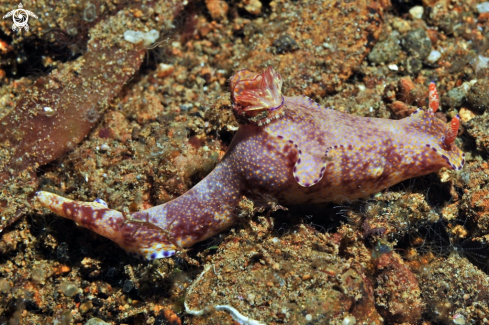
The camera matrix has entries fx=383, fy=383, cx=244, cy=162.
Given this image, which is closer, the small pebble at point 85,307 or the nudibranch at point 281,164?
the nudibranch at point 281,164

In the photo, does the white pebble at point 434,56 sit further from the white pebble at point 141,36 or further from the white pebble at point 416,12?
the white pebble at point 141,36

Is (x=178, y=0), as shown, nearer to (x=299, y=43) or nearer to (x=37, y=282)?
(x=299, y=43)

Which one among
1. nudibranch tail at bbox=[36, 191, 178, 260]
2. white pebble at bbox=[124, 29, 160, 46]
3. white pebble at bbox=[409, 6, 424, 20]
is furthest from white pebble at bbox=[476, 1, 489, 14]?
nudibranch tail at bbox=[36, 191, 178, 260]

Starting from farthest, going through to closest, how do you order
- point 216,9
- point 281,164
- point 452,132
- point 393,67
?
point 216,9 < point 393,67 < point 452,132 < point 281,164

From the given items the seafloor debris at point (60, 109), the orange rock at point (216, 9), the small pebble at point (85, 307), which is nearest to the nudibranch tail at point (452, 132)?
the orange rock at point (216, 9)

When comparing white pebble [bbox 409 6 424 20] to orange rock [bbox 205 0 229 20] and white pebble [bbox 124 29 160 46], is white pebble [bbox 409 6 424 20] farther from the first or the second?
white pebble [bbox 124 29 160 46]

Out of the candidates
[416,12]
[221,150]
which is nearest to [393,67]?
[416,12]

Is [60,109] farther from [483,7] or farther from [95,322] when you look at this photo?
[483,7]

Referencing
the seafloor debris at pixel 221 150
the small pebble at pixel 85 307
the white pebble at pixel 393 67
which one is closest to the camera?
the seafloor debris at pixel 221 150
